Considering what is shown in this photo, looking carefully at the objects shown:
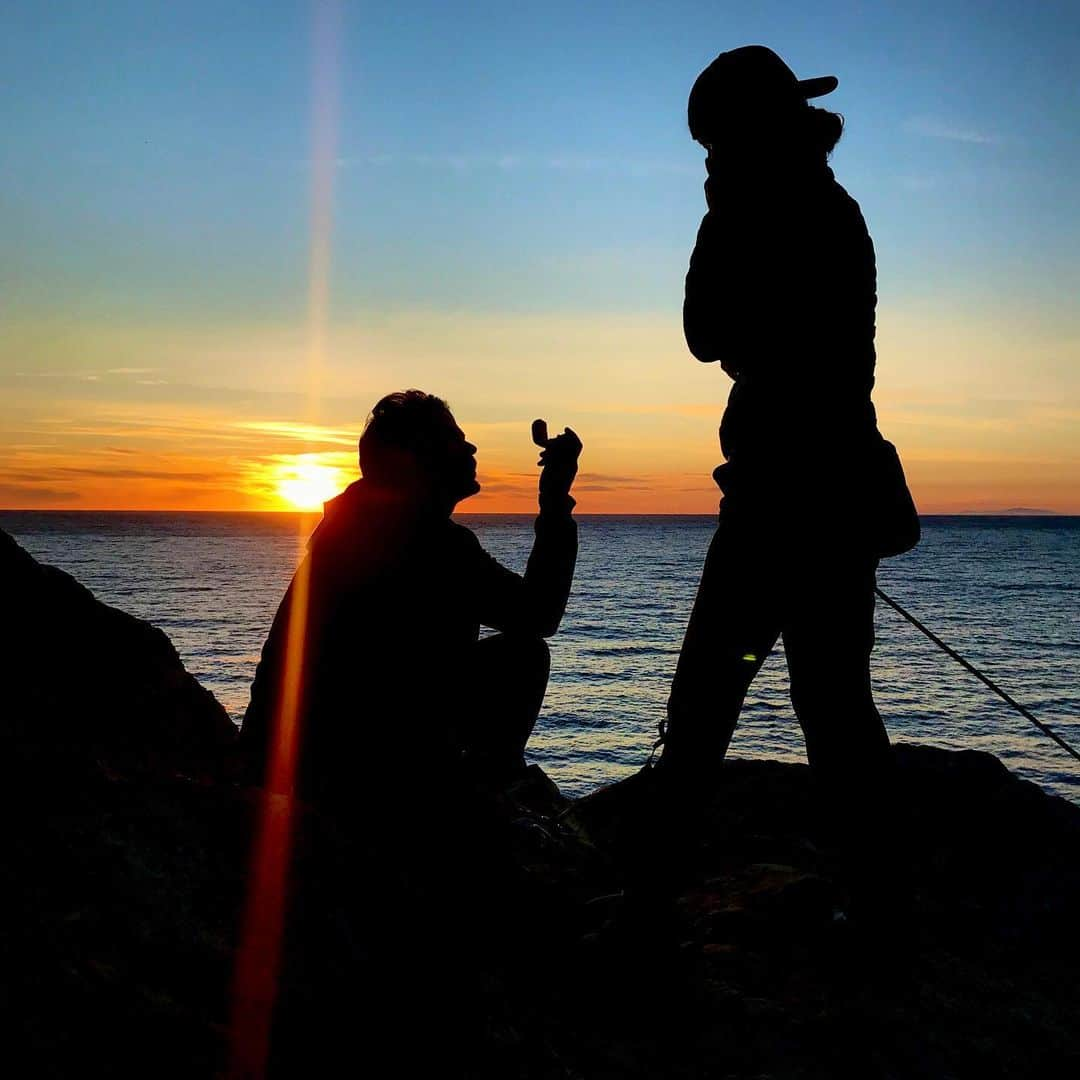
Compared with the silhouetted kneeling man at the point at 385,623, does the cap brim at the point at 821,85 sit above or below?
above

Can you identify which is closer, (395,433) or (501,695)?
(395,433)

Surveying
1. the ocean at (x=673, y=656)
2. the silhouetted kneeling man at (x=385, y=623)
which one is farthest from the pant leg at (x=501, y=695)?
the ocean at (x=673, y=656)

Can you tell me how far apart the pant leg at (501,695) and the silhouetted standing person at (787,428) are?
2.21ft

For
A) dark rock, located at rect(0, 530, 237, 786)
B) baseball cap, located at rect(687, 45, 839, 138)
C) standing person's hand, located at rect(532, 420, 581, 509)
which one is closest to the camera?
dark rock, located at rect(0, 530, 237, 786)

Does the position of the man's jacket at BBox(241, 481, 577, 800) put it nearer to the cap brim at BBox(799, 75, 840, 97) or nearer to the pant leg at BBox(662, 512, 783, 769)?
the pant leg at BBox(662, 512, 783, 769)

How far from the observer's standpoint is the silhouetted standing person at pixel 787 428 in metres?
3.18

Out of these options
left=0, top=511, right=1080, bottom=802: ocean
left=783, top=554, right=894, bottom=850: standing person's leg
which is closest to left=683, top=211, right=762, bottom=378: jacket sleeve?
left=783, top=554, right=894, bottom=850: standing person's leg

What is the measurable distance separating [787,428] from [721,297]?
1.63 feet

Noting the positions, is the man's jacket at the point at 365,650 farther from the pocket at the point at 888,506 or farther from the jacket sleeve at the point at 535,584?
the pocket at the point at 888,506

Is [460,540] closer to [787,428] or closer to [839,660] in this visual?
[787,428]

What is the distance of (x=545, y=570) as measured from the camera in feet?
10.8

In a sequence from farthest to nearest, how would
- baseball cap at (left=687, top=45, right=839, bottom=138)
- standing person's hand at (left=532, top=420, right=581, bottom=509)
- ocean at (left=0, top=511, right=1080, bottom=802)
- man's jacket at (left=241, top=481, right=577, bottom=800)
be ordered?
ocean at (left=0, top=511, right=1080, bottom=802)
standing person's hand at (left=532, top=420, right=581, bottom=509)
baseball cap at (left=687, top=45, right=839, bottom=138)
man's jacket at (left=241, top=481, right=577, bottom=800)

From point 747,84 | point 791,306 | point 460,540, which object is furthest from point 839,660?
point 747,84

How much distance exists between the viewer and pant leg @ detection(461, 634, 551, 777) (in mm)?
3676
